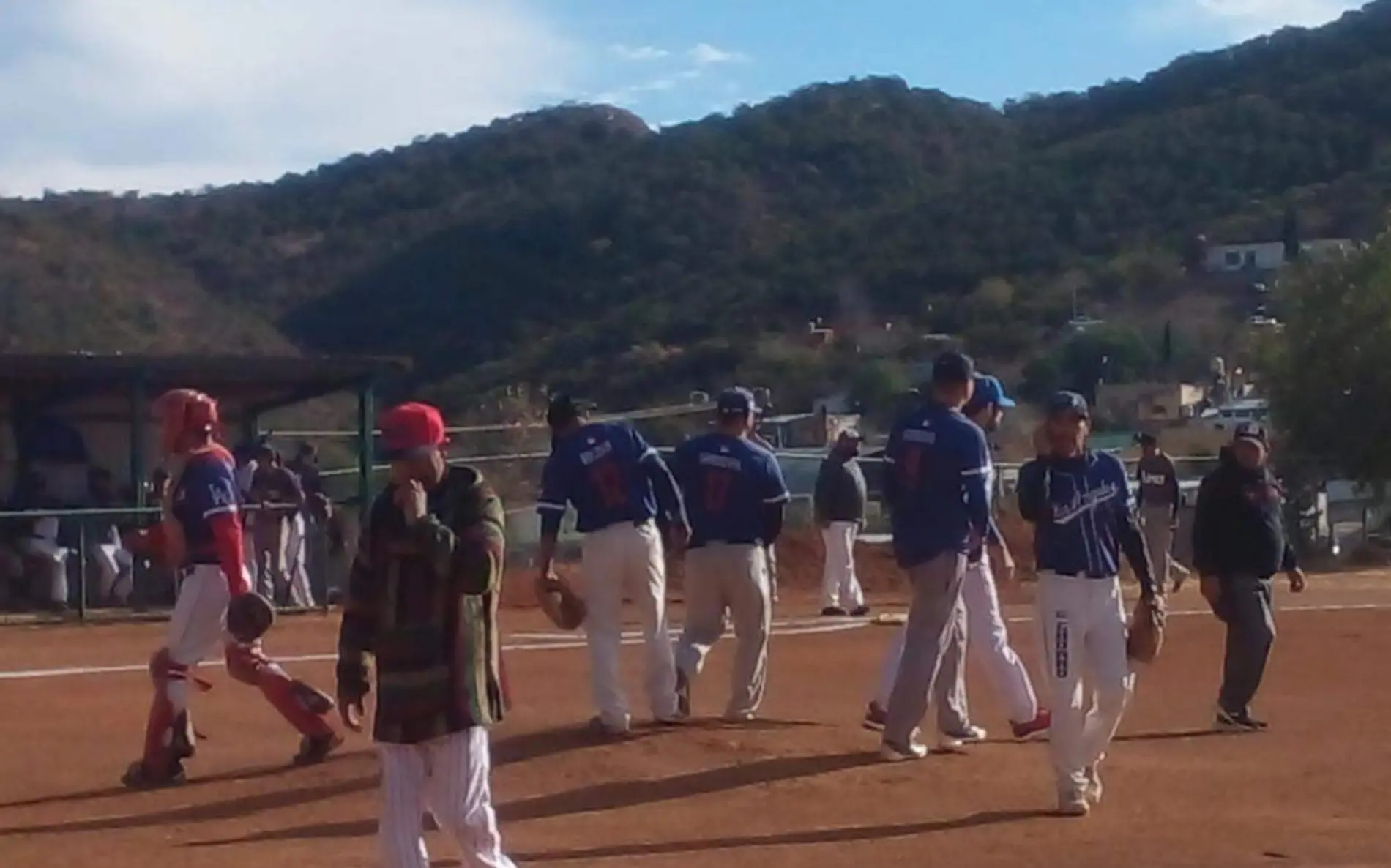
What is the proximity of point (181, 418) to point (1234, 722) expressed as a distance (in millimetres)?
6732

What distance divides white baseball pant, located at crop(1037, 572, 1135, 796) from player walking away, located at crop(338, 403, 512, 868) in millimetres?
3404

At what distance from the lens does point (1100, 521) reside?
411 inches

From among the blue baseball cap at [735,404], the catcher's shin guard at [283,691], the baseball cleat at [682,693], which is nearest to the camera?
the catcher's shin guard at [283,691]

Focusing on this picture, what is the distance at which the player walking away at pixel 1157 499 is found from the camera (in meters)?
25.4

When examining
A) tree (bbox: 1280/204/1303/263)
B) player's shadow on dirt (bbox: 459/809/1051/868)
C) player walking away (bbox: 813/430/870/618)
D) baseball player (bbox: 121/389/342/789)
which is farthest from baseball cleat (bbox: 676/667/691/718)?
tree (bbox: 1280/204/1303/263)

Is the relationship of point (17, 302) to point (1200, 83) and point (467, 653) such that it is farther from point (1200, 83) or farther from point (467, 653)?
point (1200, 83)

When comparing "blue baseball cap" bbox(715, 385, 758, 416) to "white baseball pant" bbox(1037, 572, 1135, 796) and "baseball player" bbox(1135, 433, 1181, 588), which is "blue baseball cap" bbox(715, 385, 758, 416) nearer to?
"white baseball pant" bbox(1037, 572, 1135, 796)

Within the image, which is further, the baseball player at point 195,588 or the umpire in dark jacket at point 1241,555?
the umpire in dark jacket at point 1241,555

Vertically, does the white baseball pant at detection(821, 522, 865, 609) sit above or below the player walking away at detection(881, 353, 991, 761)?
below

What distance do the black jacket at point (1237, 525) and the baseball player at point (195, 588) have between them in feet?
18.3

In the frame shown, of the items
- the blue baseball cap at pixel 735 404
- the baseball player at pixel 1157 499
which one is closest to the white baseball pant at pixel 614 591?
the blue baseball cap at pixel 735 404

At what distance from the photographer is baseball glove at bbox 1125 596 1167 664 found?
10.5 metres

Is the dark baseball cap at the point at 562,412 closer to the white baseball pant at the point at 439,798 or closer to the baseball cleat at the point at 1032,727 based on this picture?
the baseball cleat at the point at 1032,727

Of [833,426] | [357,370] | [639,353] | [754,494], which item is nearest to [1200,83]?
[639,353]
